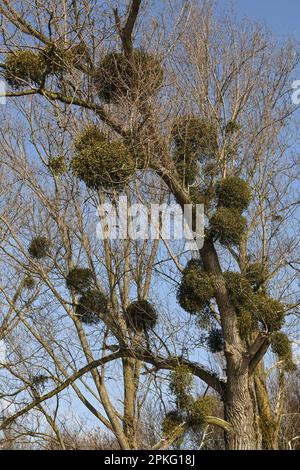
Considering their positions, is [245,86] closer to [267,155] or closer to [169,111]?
[267,155]

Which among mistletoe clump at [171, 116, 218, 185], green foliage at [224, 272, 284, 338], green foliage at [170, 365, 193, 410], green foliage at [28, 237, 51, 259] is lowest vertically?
green foliage at [170, 365, 193, 410]

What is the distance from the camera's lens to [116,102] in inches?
308

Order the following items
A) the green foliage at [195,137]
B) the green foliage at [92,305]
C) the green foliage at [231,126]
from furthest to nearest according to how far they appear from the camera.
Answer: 1. the green foliage at [231,126]
2. the green foliage at [92,305]
3. the green foliage at [195,137]

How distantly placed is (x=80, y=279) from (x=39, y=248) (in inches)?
37.3

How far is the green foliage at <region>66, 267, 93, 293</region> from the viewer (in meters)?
8.48

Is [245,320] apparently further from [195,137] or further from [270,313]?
[195,137]

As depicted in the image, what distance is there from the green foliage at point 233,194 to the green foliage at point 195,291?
92cm

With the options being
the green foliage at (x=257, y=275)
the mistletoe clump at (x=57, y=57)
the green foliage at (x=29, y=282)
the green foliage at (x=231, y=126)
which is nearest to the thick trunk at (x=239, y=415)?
the green foliage at (x=257, y=275)

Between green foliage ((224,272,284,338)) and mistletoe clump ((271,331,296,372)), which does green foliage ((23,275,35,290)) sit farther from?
mistletoe clump ((271,331,296,372))

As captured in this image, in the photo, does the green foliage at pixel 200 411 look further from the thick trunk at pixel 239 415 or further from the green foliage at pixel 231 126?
the green foliage at pixel 231 126

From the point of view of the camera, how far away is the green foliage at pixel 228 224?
24.9 feet

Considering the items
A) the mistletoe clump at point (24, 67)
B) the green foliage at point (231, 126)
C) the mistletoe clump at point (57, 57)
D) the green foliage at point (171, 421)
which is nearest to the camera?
the mistletoe clump at point (57, 57)

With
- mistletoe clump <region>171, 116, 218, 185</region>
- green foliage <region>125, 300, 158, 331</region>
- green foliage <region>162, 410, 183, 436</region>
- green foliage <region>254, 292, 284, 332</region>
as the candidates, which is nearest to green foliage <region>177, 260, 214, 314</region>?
green foliage <region>254, 292, 284, 332</region>

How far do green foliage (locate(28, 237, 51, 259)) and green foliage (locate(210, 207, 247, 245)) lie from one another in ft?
8.52
